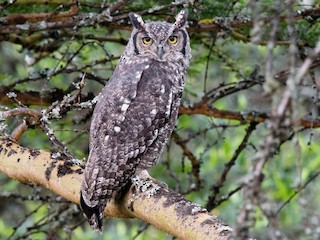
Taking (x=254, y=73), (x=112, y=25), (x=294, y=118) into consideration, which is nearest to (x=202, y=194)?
(x=254, y=73)

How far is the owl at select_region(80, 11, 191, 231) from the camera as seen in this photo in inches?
112

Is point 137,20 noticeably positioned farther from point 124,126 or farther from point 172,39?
point 124,126

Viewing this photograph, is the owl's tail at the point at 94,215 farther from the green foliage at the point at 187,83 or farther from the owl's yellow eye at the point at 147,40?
the owl's yellow eye at the point at 147,40

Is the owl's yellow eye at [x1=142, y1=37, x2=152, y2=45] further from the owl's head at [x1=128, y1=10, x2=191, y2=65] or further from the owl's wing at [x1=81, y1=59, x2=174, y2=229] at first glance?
the owl's wing at [x1=81, y1=59, x2=174, y2=229]

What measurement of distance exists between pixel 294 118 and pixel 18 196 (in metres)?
3.23

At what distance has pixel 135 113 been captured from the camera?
3000 mm

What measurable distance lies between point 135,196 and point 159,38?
88 centimetres

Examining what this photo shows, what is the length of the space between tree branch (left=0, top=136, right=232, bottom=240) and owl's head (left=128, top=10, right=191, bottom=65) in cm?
66

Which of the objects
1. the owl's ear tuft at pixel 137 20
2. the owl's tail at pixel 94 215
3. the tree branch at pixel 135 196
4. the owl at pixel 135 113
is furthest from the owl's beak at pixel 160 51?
the owl's tail at pixel 94 215

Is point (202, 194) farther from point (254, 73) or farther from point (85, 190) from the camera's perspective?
point (85, 190)

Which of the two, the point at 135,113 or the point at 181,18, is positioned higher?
the point at 181,18

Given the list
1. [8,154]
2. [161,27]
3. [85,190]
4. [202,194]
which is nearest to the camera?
[85,190]

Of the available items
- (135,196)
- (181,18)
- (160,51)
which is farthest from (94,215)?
(181,18)

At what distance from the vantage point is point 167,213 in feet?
7.67
